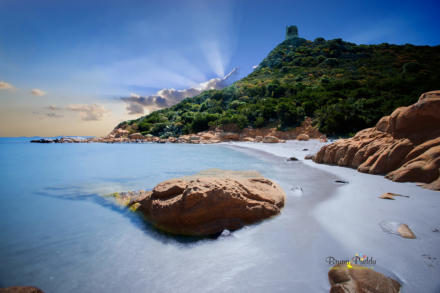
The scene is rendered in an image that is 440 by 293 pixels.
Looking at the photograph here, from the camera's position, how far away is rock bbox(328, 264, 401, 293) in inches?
60.2

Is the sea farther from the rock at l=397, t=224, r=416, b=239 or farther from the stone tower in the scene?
the stone tower

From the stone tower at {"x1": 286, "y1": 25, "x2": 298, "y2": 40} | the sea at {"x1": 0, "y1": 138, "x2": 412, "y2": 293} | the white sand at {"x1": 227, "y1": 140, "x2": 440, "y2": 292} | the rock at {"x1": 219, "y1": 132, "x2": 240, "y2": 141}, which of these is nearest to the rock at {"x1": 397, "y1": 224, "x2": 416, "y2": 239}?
the white sand at {"x1": 227, "y1": 140, "x2": 440, "y2": 292}

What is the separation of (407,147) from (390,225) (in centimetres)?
415

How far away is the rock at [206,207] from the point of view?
295 centimetres

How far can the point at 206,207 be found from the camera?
2.99 metres

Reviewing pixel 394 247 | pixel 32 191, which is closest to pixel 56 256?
pixel 394 247

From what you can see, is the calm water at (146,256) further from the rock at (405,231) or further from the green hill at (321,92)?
the green hill at (321,92)

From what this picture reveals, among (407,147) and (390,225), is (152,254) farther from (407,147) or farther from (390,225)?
(407,147)

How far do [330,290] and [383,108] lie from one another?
23177 mm

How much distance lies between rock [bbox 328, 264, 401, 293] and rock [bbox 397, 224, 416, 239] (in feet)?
3.61

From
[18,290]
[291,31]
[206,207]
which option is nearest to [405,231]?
[206,207]

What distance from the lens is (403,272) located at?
1.76 metres

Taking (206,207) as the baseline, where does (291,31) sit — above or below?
above

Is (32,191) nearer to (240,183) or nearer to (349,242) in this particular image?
(240,183)
